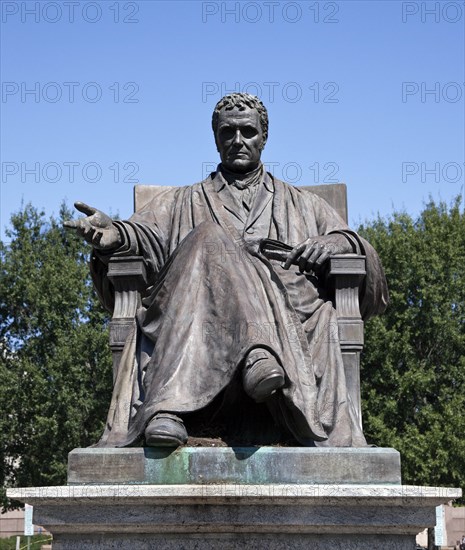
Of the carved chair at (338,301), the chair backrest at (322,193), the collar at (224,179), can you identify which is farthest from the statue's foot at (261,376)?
the chair backrest at (322,193)

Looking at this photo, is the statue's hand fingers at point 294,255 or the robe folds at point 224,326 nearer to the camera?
the robe folds at point 224,326

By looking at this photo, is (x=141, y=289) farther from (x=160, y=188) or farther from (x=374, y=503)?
(x=374, y=503)

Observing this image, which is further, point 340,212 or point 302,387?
point 340,212

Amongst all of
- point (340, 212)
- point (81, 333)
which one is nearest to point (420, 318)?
point (81, 333)

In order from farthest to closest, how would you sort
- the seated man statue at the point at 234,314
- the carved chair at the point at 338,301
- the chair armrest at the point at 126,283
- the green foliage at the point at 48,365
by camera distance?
the green foliage at the point at 48,365 → the chair armrest at the point at 126,283 → the carved chair at the point at 338,301 → the seated man statue at the point at 234,314

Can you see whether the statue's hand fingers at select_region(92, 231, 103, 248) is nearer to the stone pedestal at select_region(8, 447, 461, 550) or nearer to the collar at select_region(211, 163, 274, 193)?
the collar at select_region(211, 163, 274, 193)

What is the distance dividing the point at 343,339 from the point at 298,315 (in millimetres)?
354

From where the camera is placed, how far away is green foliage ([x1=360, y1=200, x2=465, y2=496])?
20.9m

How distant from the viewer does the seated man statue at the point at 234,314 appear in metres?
5.25

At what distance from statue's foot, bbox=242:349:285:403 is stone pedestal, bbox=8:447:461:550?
12.5 inches

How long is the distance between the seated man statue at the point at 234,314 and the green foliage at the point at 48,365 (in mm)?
16356

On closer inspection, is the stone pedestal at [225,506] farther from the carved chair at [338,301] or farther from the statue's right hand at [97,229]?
the statue's right hand at [97,229]

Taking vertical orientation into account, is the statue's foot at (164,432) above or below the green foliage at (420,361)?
below

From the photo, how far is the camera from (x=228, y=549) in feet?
15.9
